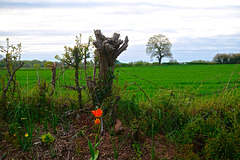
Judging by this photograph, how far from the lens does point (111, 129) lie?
3596mm

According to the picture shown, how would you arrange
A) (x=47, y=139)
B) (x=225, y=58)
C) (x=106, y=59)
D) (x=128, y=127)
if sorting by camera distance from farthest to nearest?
(x=225, y=58), (x=106, y=59), (x=128, y=127), (x=47, y=139)

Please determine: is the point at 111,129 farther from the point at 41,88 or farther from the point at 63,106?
the point at 41,88

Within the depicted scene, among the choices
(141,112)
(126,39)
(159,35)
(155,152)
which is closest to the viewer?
(155,152)

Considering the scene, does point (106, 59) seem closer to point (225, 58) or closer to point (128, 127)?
point (128, 127)

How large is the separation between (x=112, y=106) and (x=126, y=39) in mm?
1322

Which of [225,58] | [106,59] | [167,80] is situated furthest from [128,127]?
[225,58]

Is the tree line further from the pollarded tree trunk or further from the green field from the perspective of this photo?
the pollarded tree trunk

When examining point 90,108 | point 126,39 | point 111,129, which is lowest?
point 111,129

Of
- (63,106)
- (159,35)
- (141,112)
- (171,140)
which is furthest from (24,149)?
(159,35)

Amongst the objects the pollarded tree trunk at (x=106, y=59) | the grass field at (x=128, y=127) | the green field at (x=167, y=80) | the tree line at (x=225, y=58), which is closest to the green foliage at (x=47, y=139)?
the grass field at (x=128, y=127)

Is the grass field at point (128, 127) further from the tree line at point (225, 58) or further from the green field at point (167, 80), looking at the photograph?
the tree line at point (225, 58)

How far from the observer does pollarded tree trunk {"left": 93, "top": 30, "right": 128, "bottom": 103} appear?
3807 mm

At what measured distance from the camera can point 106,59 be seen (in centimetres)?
385

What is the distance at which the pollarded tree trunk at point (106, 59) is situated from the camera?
3.81 m
